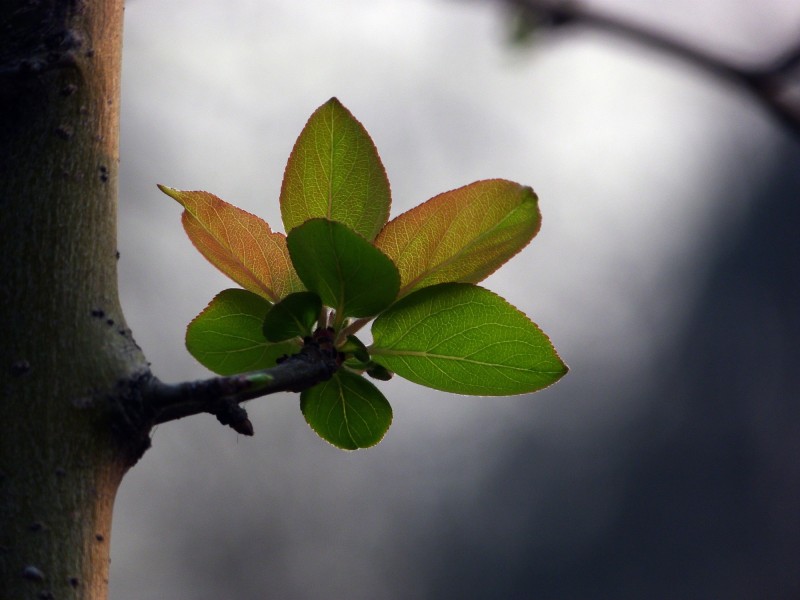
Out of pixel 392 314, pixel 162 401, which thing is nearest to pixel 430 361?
pixel 392 314

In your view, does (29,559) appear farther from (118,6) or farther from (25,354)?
(118,6)

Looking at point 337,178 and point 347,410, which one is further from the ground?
point 337,178

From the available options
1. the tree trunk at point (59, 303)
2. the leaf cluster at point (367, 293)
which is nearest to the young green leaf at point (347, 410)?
the leaf cluster at point (367, 293)

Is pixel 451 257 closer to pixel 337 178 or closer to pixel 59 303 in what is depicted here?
pixel 337 178

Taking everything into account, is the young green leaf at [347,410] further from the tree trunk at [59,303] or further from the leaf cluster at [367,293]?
the tree trunk at [59,303]

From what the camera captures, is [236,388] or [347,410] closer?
[236,388]

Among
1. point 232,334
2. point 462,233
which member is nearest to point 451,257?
point 462,233
